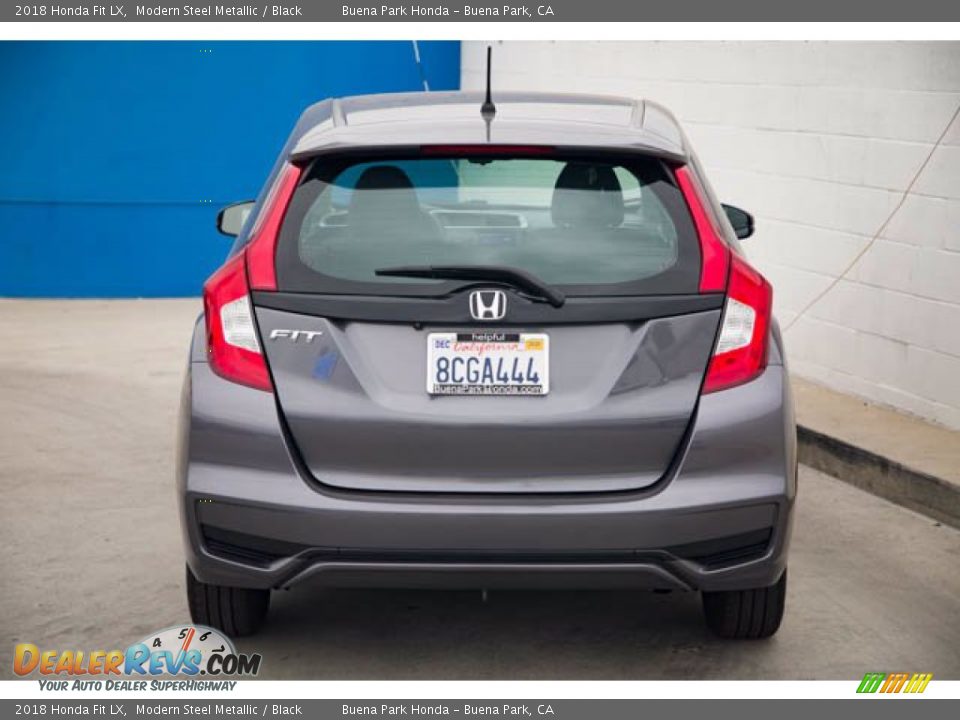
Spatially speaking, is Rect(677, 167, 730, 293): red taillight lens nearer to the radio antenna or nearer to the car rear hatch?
the car rear hatch

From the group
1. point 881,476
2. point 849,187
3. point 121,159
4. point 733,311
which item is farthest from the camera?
point 121,159

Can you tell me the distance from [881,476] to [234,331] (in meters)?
3.93

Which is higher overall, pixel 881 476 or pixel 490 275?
pixel 490 275

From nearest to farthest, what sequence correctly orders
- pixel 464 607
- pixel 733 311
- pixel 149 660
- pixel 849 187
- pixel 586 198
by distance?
pixel 733 311
pixel 586 198
pixel 149 660
pixel 464 607
pixel 849 187

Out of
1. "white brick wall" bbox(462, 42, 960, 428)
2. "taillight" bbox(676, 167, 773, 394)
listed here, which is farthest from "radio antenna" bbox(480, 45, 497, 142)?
"white brick wall" bbox(462, 42, 960, 428)

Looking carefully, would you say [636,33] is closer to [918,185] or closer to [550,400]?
[918,185]

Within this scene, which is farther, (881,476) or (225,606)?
(881,476)

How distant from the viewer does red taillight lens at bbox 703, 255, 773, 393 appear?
4832mm

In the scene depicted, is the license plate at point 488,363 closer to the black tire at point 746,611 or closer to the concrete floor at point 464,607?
the concrete floor at point 464,607

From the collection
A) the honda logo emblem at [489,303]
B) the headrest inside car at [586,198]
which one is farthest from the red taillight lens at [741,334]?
the honda logo emblem at [489,303]

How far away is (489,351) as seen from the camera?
15.5 ft

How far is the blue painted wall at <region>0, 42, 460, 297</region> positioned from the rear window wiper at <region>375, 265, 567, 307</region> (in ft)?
30.6

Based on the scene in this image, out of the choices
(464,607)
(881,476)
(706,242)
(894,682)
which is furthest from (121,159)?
(894,682)

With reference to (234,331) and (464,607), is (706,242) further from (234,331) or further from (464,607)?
(464,607)
